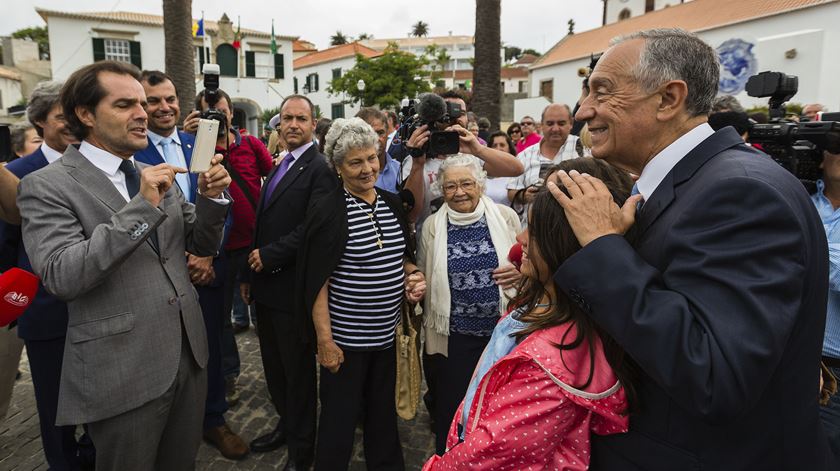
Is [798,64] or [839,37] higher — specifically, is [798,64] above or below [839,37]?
below

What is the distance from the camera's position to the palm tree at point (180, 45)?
9.05m

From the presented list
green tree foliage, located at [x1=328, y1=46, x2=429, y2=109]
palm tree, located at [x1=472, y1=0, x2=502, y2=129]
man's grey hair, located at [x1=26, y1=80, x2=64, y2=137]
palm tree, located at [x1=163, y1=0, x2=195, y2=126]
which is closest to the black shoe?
man's grey hair, located at [x1=26, y1=80, x2=64, y2=137]

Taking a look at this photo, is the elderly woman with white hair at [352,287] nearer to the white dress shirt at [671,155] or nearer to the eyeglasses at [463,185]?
the eyeglasses at [463,185]

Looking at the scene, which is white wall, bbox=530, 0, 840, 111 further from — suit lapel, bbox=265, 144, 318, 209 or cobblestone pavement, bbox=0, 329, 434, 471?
cobblestone pavement, bbox=0, 329, 434, 471

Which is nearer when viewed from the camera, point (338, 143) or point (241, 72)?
point (338, 143)

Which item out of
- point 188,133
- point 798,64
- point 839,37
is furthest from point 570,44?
point 188,133

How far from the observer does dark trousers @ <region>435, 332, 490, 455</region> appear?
9.71ft

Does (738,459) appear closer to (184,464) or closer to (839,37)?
(184,464)

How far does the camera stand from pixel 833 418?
2.39 metres

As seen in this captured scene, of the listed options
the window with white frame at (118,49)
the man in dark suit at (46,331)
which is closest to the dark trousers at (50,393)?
the man in dark suit at (46,331)

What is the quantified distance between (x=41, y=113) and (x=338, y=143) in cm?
182

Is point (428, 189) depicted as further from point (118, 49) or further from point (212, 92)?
point (118, 49)

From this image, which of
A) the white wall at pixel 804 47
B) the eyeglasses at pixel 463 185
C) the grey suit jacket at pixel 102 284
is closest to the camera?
the grey suit jacket at pixel 102 284

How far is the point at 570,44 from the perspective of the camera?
3800 centimetres
